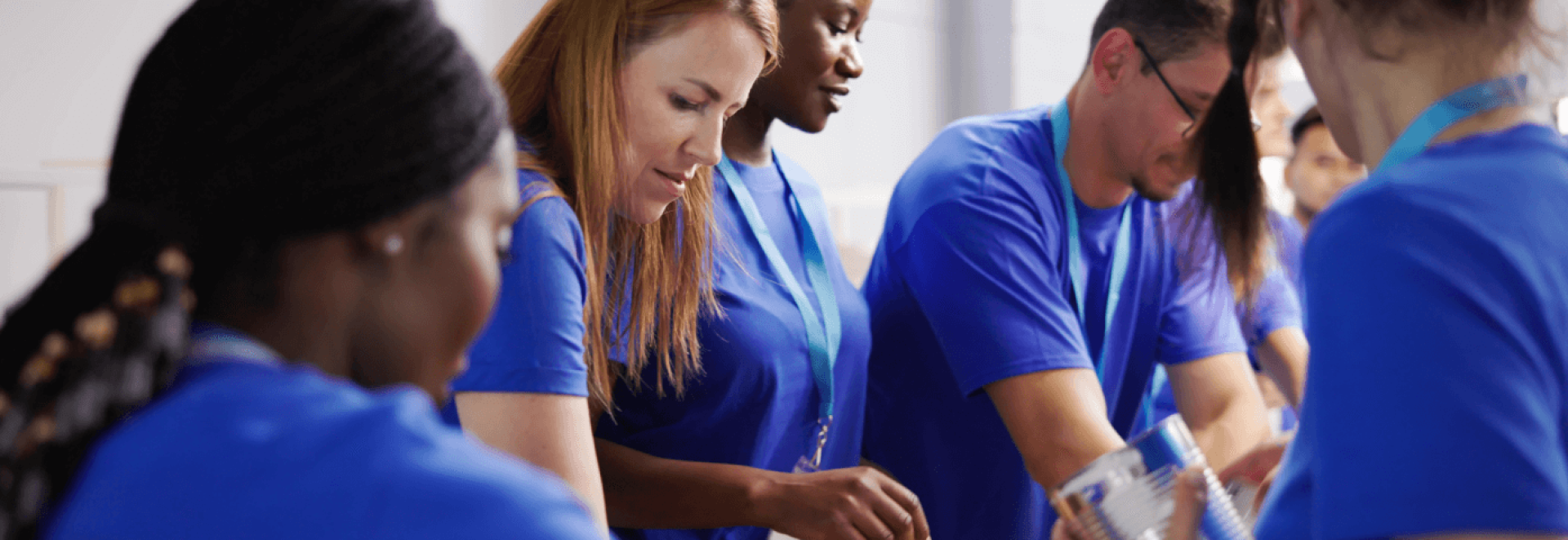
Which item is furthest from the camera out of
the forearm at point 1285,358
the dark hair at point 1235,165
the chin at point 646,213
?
the forearm at point 1285,358

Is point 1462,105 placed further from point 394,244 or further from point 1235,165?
point 394,244

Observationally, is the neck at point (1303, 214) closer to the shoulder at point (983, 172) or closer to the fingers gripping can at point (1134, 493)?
the shoulder at point (983, 172)

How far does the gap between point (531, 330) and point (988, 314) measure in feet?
2.09

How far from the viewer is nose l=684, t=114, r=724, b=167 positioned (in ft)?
4.38

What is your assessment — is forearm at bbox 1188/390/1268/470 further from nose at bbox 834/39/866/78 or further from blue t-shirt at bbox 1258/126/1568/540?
blue t-shirt at bbox 1258/126/1568/540

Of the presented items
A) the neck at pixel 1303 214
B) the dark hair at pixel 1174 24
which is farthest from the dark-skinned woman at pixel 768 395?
the neck at pixel 1303 214

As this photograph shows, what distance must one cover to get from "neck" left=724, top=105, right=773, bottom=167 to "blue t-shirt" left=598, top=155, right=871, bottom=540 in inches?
3.9

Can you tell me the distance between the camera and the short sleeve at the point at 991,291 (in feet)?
4.80

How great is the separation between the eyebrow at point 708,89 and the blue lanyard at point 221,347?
2.56ft

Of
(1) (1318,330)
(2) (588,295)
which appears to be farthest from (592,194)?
(1) (1318,330)

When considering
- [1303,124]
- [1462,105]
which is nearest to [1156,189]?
[1462,105]

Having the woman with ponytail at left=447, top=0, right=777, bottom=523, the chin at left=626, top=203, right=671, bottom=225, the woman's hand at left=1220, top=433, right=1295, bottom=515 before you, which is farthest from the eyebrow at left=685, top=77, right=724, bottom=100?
the woman's hand at left=1220, top=433, right=1295, bottom=515

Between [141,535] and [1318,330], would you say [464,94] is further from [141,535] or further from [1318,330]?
[1318,330]

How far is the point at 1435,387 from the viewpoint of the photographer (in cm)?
68
